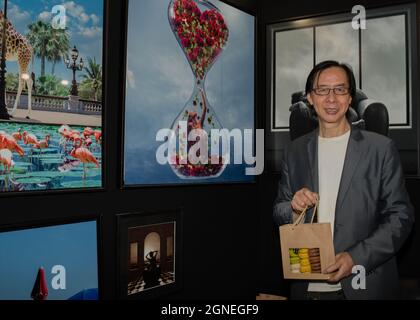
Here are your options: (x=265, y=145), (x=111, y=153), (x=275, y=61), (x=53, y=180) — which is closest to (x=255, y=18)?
(x=275, y=61)

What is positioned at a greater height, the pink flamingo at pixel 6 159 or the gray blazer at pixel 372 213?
the pink flamingo at pixel 6 159

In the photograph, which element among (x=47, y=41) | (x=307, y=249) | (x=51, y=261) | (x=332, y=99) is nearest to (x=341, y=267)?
(x=307, y=249)

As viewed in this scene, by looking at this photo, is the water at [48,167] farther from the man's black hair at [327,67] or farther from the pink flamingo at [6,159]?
the man's black hair at [327,67]

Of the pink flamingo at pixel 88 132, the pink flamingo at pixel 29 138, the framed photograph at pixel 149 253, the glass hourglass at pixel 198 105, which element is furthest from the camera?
the glass hourglass at pixel 198 105

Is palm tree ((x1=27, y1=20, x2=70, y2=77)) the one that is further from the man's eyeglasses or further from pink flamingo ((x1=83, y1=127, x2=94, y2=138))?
the man's eyeglasses

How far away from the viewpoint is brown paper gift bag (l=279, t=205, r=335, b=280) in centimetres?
235

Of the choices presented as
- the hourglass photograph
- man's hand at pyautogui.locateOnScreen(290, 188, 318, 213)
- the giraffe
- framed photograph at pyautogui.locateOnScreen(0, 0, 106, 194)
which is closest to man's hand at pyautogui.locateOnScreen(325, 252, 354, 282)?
man's hand at pyautogui.locateOnScreen(290, 188, 318, 213)

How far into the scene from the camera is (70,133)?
2.39 m

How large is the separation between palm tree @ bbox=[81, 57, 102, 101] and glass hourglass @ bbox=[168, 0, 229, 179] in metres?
0.63

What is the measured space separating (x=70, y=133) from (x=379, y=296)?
179 cm

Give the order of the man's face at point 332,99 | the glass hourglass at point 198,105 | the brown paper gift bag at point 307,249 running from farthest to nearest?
the glass hourglass at point 198,105 → the man's face at point 332,99 → the brown paper gift bag at point 307,249

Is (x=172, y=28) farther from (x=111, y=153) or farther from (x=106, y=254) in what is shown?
(x=106, y=254)

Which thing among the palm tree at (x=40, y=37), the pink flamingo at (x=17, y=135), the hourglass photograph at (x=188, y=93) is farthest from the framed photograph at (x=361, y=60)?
the pink flamingo at (x=17, y=135)

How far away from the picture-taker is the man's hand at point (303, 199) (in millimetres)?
2486
